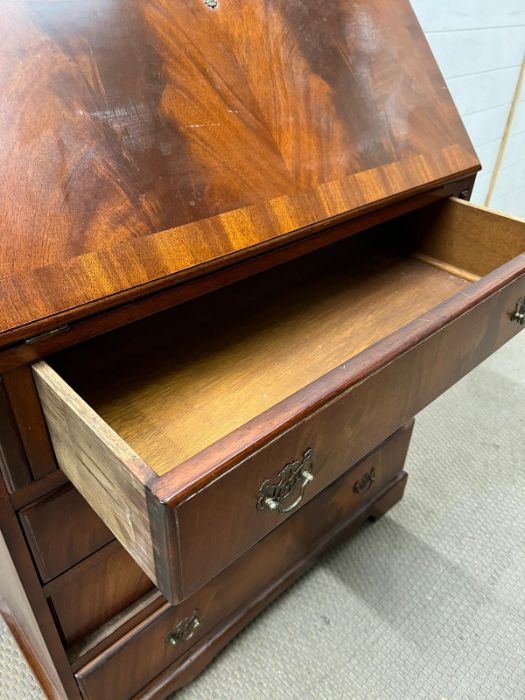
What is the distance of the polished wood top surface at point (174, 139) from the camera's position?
43cm

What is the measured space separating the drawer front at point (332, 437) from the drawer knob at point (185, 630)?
1.28 ft

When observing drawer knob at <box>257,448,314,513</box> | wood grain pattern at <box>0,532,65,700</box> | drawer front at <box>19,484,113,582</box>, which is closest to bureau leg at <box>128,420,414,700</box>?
wood grain pattern at <box>0,532,65,700</box>

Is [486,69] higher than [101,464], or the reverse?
[486,69]

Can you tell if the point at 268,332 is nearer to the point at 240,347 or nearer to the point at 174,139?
the point at 240,347

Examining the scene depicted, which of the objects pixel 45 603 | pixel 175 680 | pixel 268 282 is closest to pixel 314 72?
pixel 268 282

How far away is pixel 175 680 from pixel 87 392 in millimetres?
491

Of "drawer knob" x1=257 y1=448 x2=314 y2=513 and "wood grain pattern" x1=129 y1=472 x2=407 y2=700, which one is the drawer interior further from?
"wood grain pattern" x1=129 y1=472 x2=407 y2=700

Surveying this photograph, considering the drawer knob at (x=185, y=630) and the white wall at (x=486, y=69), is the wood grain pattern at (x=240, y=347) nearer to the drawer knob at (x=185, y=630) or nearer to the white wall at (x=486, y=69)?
the drawer knob at (x=185, y=630)

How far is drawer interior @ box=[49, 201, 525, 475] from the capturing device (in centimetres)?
54

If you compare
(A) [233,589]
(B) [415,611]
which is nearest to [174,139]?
(A) [233,589]

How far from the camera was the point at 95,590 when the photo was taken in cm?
62

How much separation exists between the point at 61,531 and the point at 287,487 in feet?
0.82

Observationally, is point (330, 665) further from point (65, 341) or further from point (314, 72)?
point (314, 72)

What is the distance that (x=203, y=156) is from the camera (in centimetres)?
51
